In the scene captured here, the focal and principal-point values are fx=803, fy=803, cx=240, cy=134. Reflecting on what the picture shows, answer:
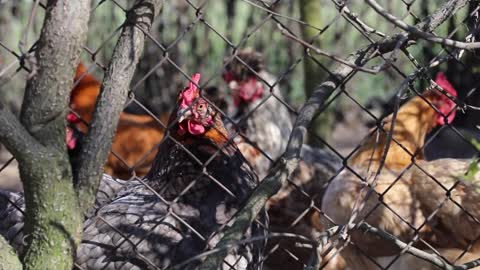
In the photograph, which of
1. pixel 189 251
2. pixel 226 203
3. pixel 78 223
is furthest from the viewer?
pixel 226 203

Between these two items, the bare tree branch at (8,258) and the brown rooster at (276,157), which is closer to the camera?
the bare tree branch at (8,258)

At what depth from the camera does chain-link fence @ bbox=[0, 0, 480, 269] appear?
87.7 inches

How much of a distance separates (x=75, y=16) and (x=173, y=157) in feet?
4.04

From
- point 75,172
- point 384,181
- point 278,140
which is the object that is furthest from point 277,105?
point 75,172

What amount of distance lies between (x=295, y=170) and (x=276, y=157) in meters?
1.09

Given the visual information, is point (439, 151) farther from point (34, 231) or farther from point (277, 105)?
point (34, 231)

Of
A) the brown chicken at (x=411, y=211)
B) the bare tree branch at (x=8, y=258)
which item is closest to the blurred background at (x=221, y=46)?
the brown chicken at (x=411, y=211)

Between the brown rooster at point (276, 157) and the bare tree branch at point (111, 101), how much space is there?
173 cm

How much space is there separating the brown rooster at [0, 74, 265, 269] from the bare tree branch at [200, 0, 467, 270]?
25 centimetres

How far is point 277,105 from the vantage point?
19.4 ft

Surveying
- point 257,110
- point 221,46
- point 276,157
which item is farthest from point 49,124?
point 221,46

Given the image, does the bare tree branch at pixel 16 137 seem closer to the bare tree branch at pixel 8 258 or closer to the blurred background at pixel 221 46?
the bare tree branch at pixel 8 258

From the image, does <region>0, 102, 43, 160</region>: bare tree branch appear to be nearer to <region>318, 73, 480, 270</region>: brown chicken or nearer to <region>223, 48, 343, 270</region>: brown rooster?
<region>318, 73, 480, 270</region>: brown chicken

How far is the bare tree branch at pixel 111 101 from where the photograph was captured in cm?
201
